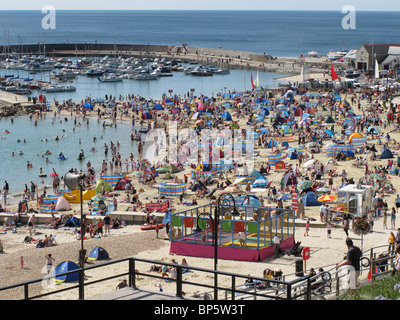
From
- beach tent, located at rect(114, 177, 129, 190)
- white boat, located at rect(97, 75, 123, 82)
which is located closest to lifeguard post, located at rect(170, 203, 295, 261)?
beach tent, located at rect(114, 177, 129, 190)

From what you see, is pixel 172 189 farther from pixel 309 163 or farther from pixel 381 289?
pixel 381 289

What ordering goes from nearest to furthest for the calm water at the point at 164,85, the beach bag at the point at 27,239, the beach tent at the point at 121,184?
1. the beach bag at the point at 27,239
2. the beach tent at the point at 121,184
3. the calm water at the point at 164,85

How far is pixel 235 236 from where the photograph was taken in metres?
20.5

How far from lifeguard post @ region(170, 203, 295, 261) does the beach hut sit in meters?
2.13

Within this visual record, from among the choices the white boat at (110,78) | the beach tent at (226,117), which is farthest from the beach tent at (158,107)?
the white boat at (110,78)

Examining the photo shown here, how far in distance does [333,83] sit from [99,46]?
68.7 m

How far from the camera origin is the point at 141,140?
4816 centimetres

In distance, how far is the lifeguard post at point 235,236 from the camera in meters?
19.8

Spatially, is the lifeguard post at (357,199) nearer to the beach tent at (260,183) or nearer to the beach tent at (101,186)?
the beach tent at (260,183)

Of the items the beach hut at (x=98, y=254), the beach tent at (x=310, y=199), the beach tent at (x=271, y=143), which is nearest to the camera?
the beach hut at (x=98, y=254)
